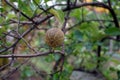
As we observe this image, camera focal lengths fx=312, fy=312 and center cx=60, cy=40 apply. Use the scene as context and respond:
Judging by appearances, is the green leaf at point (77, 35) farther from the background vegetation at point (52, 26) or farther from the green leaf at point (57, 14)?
the green leaf at point (57, 14)

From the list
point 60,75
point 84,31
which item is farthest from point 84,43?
point 60,75

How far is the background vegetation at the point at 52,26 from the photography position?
1.02 metres

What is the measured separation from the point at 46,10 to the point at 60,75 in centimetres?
28

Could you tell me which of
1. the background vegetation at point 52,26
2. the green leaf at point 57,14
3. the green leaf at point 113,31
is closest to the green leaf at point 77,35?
the background vegetation at point 52,26

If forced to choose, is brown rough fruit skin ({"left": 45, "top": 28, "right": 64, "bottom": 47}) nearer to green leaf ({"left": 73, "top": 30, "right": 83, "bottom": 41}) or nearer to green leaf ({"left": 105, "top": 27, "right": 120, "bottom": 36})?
green leaf ({"left": 105, "top": 27, "right": 120, "bottom": 36})

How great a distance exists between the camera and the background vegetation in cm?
102

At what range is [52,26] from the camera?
1.76 metres

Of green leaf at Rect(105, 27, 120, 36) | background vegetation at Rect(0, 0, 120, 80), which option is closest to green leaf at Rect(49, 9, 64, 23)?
background vegetation at Rect(0, 0, 120, 80)

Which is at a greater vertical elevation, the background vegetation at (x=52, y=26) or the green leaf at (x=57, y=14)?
the green leaf at (x=57, y=14)

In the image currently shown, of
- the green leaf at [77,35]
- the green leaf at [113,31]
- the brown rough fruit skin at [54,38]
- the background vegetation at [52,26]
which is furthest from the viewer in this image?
the green leaf at [77,35]

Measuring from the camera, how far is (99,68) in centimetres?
198

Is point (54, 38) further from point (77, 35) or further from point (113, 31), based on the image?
point (77, 35)

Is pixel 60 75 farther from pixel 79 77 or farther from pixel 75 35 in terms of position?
pixel 79 77

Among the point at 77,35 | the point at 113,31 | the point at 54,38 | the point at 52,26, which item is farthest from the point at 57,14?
the point at 52,26
